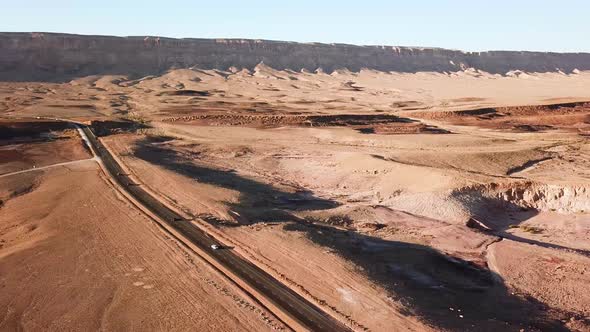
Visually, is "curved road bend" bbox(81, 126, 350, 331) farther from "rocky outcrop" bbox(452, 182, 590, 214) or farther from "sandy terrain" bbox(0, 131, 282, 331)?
"rocky outcrop" bbox(452, 182, 590, 214)

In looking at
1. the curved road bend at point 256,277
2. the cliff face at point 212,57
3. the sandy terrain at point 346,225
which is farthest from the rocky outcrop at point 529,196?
the cliff face at point 212,57

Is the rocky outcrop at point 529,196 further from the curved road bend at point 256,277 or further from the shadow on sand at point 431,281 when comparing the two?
the curved road bend at point 256,277

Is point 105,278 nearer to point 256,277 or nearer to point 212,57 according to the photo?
point 256,277

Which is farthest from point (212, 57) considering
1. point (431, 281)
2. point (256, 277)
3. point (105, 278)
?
point (431, 281)

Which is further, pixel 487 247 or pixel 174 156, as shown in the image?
pixel 174 156

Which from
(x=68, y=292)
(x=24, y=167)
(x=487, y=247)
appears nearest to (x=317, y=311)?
(x=68, y=292)

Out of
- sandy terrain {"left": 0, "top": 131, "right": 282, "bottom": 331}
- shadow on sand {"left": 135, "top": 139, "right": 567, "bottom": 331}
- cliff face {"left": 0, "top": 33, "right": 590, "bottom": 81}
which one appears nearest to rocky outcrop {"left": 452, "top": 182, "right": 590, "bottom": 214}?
shadow on sand {"left": 135, "top": 139, "right": 567, "bottom": 331}

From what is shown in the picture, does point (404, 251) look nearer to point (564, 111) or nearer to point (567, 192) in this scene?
point (567, 192)
